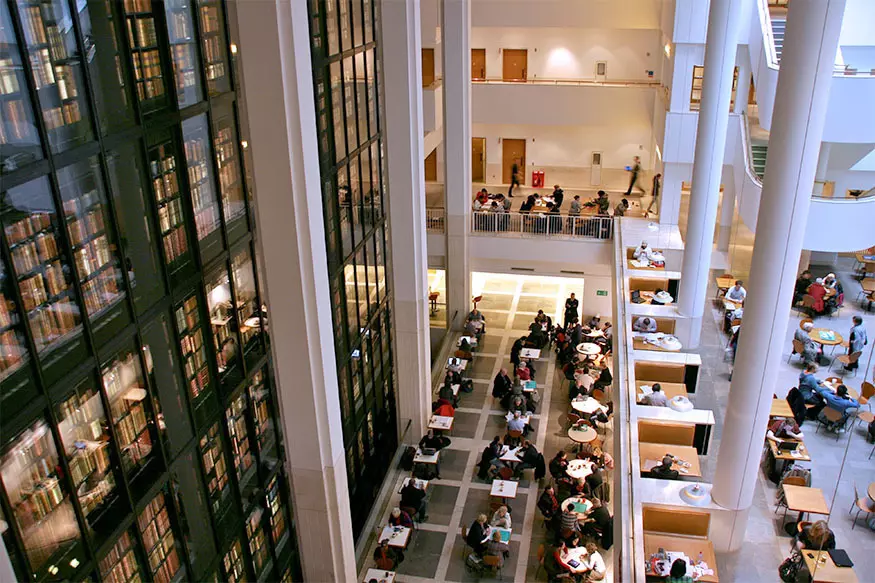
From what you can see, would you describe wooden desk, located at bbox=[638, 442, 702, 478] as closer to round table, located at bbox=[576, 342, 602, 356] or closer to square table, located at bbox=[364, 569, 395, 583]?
square table, located at bbox=[364, 569, 395, 583]

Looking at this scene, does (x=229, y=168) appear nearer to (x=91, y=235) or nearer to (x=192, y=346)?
(x=192, y=346)

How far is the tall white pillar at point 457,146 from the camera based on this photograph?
2061 centimetres

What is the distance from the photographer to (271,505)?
10188mm

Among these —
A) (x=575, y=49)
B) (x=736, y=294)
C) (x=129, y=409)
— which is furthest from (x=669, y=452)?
(x=575, y=49)

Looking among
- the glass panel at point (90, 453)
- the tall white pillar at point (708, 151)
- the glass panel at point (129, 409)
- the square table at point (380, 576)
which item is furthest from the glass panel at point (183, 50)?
the tall white pillar at point (708, 151)

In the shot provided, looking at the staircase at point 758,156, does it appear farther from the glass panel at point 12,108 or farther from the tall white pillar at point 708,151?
the glass panel at point 12,108

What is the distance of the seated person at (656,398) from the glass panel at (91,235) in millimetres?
10335

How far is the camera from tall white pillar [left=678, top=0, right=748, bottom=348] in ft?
49.1

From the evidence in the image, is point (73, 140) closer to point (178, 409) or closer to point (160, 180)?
point (160, 180)

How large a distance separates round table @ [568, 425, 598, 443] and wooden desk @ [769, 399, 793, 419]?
130 inches

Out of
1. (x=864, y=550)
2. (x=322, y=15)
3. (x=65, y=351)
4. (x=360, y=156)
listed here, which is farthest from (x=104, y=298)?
(x=864, y=550)

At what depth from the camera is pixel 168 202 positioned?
24.7 ft

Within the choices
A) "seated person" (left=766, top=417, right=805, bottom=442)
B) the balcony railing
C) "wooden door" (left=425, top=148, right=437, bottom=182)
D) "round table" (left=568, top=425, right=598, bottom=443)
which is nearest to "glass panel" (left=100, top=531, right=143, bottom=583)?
"round table" (left=568, top=425, right=598, bottom=443)

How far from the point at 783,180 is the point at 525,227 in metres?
13.8
